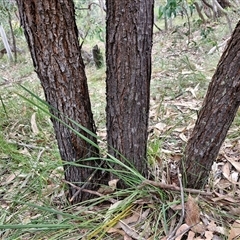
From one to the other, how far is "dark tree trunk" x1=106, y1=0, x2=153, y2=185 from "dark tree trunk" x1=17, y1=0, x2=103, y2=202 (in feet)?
0.26

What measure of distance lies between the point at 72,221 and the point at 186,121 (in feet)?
2.60

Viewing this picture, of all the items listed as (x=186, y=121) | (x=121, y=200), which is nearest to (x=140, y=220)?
(x=121, y=200)

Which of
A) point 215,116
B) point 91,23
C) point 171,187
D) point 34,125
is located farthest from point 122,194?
point 91,23

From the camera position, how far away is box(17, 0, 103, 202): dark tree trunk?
26.8 inches

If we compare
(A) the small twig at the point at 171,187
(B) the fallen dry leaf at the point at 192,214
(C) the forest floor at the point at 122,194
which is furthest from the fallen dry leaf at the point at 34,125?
(B) the fallen dry leaf at the point at 192,214

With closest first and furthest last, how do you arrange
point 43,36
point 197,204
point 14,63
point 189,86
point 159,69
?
point 43,36
point 197,204
point 189,86
point 159,69
point 14,63

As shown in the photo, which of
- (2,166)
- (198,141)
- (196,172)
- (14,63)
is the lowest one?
(14,63)

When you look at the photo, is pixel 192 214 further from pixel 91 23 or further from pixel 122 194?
pixel 91 23

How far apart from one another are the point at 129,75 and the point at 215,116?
25cm

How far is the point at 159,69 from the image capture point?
2.36 m

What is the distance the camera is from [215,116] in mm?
767

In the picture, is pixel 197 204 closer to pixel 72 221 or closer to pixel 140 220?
pixel 140 220

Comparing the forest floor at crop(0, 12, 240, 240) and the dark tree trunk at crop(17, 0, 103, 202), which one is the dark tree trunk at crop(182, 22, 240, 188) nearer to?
the forest floor at crop(0, 12, 240, 240)

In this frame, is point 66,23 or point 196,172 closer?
point 66,23
